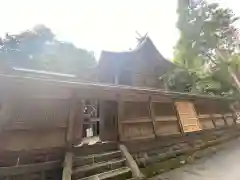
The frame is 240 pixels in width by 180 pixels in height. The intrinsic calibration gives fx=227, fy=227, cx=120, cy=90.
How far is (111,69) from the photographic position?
16578mm

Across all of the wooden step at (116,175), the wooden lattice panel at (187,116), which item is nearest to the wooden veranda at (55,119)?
the wooden step at (116,175)

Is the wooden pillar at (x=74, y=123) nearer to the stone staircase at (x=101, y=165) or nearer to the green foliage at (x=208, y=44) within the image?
the stone staircase at (x=101, y=165)

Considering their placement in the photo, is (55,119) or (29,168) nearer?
(29,168)

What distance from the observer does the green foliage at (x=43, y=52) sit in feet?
83.6

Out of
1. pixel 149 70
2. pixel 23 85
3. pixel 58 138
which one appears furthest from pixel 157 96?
pixel 149 70

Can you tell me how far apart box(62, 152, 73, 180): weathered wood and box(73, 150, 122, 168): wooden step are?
263 mm

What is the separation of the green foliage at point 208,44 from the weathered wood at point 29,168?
2121 centimetres

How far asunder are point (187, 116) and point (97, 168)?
7.72 metres

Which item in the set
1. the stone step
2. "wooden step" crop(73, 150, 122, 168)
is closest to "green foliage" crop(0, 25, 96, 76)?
the stone step

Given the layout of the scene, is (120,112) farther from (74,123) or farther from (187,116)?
(187,116)

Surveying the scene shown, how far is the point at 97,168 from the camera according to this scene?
6625 mm

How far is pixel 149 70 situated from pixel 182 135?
7592 mm

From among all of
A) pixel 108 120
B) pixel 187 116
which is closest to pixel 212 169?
pixel 187 116

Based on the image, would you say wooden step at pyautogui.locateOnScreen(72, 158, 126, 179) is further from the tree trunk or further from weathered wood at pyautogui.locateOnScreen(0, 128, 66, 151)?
the tree trunk
